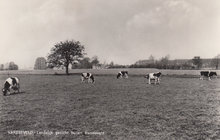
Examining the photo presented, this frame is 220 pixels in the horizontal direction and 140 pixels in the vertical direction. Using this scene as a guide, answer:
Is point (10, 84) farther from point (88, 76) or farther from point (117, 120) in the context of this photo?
point (88, 76)

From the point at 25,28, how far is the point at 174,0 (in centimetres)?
835

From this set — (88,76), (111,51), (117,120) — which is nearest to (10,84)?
(111,51)

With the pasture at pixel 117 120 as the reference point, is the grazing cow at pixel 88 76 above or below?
above

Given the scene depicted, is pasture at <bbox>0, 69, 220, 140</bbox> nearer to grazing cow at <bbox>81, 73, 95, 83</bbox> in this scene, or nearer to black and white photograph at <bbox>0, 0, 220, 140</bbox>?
black and white photograph at <bbox>0, 0, 220, 140</bbox>

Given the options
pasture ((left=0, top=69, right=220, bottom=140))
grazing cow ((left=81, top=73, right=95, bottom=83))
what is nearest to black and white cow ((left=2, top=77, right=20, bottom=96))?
pasture ((left=0, top=69, right=220, bottom=140))

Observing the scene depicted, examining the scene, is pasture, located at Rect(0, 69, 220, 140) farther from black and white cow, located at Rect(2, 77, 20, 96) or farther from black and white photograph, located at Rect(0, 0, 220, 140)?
black and white cow, located at Rect(2, 77, 20, 96)

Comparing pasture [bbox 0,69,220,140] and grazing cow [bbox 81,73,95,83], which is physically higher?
grazing cow [bbox 81,73,95,83]

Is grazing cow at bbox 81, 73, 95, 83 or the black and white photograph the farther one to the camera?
grazing cow at bbox 81, 73, 95, 83

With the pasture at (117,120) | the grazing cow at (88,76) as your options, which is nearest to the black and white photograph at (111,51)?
the pasture at (117,120)

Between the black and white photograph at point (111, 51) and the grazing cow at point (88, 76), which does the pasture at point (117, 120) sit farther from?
the grazing cow at point (88, 76)

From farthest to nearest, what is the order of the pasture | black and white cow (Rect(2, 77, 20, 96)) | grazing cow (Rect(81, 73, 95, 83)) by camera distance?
grazing cow (Rect(81, 73, 95, 83)), black and white cow (Rect(2, 77, 20, 96)), the pasture

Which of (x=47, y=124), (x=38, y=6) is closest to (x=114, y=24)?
(x=38, y=6)

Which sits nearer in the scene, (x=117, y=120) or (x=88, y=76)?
(x=117, y=120)

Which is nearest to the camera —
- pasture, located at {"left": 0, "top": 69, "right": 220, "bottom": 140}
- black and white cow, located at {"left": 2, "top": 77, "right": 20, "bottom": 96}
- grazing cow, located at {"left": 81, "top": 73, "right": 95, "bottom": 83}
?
pasture, located at {"left": 0, "top": 69, "right": 220, "bottom": 140}
